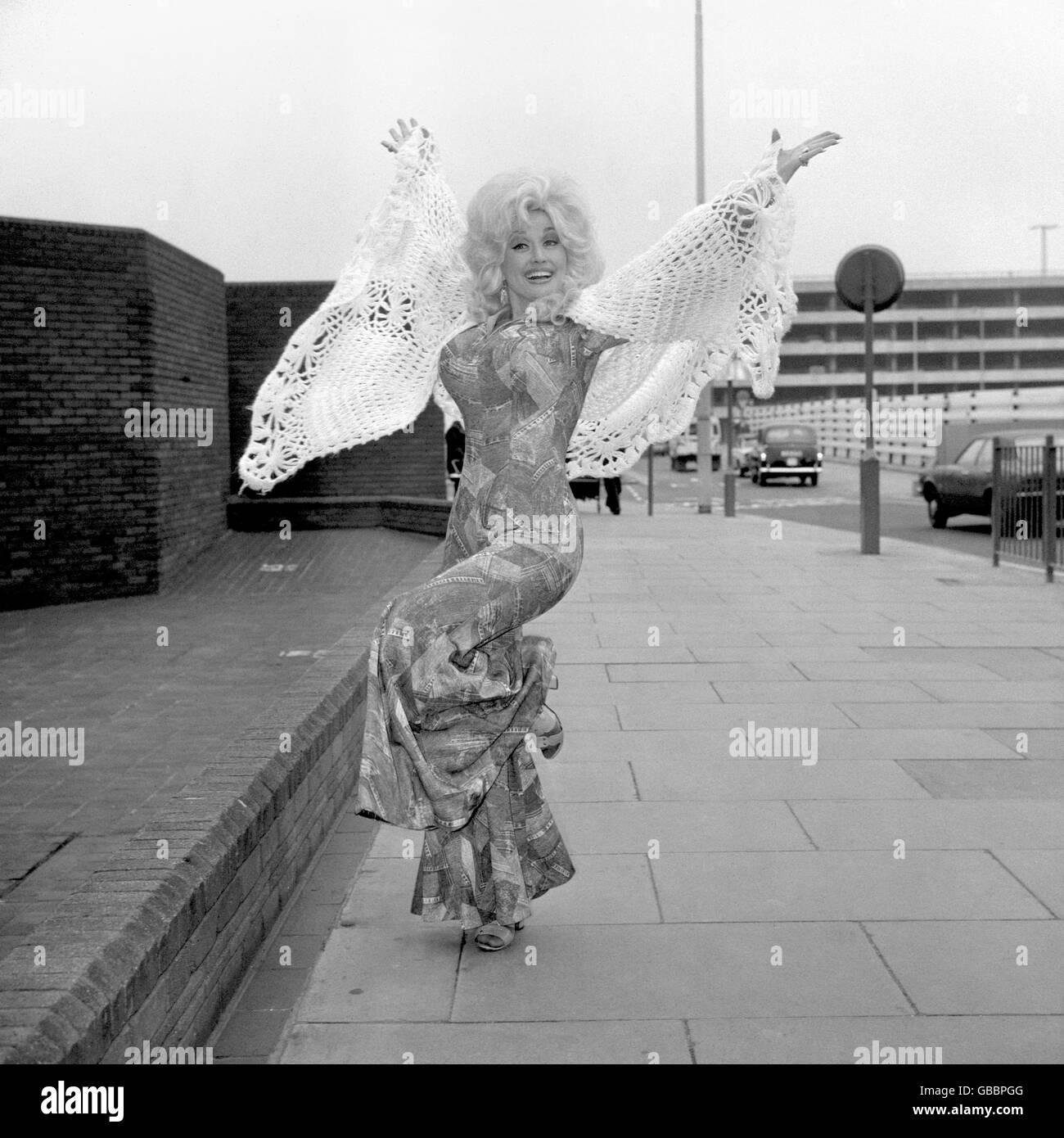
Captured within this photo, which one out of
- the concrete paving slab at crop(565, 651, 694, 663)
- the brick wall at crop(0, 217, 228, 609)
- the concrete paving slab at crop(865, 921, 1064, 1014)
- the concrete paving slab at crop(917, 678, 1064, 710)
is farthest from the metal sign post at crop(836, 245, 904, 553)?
the concrete paving slab at crop(865, 921, 1064, 1014)

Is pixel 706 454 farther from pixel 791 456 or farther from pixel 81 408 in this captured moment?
pixel 81 408

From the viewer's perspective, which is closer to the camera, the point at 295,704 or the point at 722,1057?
the point at 722,1057

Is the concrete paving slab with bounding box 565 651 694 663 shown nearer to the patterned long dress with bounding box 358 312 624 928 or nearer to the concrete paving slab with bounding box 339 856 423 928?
the concrete paving slab with bounding box 339 856 423 928

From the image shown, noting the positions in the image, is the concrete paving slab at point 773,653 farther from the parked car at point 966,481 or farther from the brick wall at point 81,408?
the parked car at point 966,481

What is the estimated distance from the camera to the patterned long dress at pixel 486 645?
3570 mm

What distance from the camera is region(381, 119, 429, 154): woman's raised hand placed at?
14.0ft

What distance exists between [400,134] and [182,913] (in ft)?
7.91

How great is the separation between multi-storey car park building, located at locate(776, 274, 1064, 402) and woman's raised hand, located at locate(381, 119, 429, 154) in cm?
10832

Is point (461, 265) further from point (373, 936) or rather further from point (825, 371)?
point (825, 371)

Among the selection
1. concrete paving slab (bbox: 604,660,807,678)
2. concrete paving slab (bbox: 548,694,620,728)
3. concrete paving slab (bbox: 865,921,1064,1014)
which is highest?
concrete paving slab (bbox: 604,660,807,678)

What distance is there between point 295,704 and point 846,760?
2.36 meters
